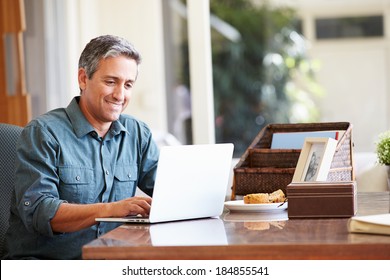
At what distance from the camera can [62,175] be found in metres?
2.38

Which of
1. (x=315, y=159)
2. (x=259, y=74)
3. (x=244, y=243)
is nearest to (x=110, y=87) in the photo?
(x=315, y=159)

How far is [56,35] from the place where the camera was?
559cm

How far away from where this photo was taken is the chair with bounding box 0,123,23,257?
99.4 inches

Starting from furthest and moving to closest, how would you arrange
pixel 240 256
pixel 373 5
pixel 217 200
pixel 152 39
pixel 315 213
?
pixel 373 5 < pixel 152 39 < pixel 217 200 < pixel 315 213 < pixel 240 256

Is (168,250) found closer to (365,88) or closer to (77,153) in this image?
(77,153)

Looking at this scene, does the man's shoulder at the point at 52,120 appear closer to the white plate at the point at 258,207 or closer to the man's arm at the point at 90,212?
the man's arm at the point at 90,212

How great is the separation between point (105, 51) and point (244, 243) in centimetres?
97

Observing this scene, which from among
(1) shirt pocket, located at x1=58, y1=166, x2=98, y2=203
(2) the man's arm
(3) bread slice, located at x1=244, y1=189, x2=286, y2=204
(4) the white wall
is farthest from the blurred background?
(2) the man's arm

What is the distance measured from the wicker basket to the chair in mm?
674

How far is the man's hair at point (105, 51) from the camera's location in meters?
2.44

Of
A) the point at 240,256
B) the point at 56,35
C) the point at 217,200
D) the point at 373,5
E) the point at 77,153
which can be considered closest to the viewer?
the point at 240,256

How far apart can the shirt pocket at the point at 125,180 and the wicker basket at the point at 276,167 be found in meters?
0.31
